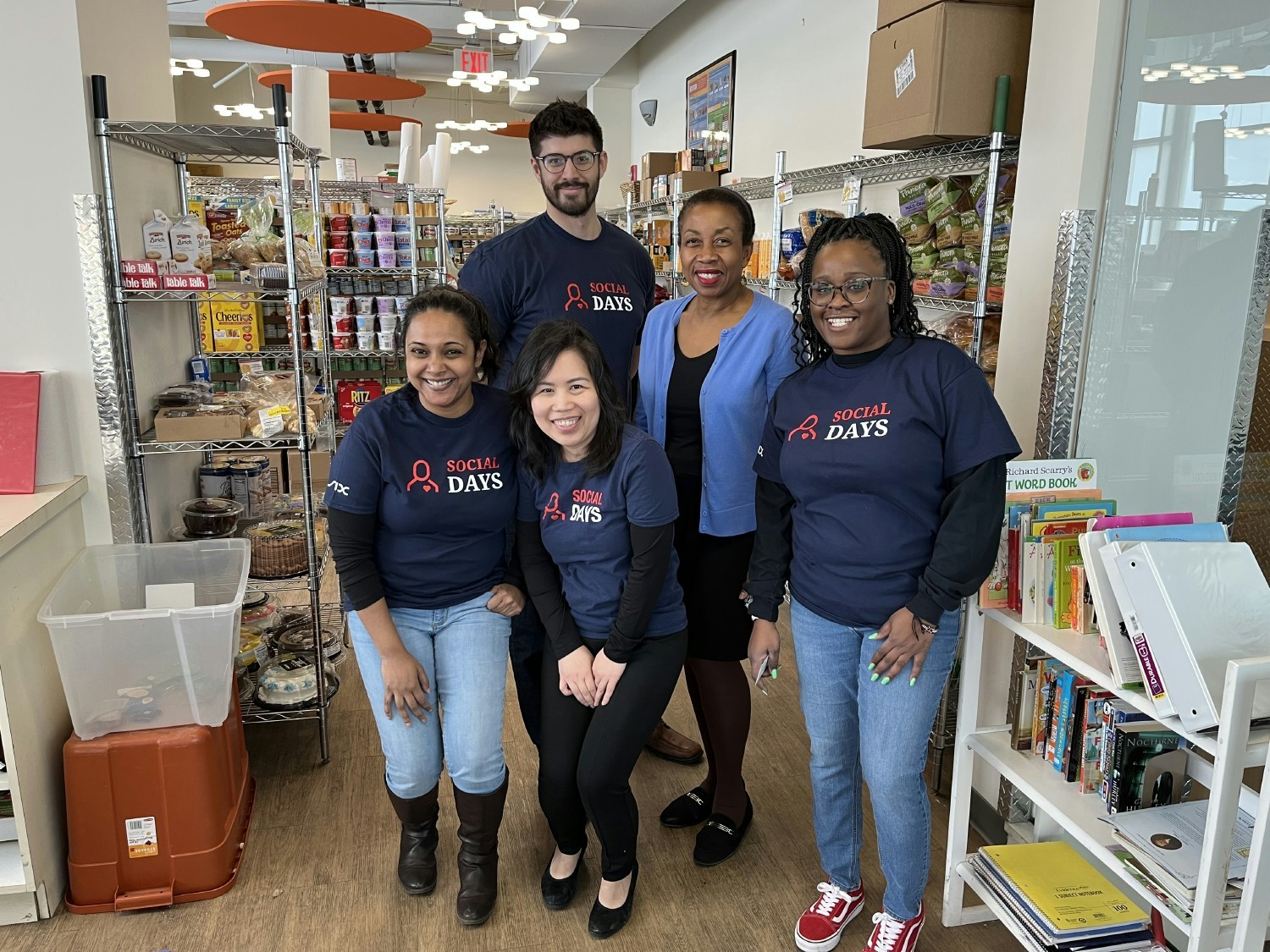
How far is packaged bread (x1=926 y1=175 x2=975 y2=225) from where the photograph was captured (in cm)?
311

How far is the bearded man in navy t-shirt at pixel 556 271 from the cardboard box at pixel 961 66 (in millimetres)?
1026

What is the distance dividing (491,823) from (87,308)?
5.66ft

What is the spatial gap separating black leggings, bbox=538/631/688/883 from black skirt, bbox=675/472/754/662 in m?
0.24

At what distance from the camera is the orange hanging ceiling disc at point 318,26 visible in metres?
4.48

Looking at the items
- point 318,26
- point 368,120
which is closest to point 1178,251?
point 318,26

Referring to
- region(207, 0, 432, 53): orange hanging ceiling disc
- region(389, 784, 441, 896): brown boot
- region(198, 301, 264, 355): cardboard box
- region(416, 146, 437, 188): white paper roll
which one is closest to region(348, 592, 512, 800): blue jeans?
region(389, 784, 441, 896): brown boot

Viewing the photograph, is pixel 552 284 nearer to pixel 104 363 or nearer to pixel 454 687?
pixel 454 687

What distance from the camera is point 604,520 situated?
80.7 inches

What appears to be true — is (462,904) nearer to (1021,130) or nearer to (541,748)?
(541,748)

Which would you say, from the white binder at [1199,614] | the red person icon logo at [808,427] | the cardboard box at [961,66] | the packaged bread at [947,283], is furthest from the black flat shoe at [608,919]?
the cardboard box at [961,66]

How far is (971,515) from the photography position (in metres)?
1.75

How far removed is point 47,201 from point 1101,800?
2.91m

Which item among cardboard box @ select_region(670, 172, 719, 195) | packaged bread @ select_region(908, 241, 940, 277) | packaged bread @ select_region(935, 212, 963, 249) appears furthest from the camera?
cardboard box @ select_region(670, 172, 719, 195)

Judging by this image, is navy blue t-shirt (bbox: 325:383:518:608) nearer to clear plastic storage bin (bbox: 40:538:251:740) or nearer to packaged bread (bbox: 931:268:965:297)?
clear plastic storage bin (bbox: 40:538:251:740)
